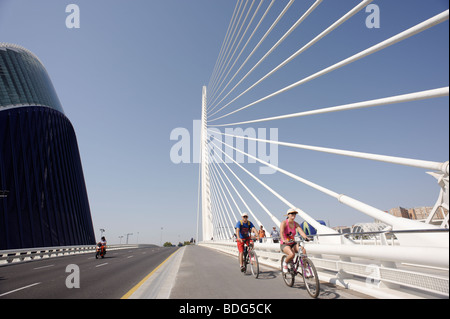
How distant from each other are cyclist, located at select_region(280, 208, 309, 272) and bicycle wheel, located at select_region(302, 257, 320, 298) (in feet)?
1.61

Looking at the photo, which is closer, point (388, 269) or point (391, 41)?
point (388, 269)

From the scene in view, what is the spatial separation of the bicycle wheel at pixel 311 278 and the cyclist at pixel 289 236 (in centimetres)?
49

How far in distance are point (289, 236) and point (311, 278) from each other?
113 cm

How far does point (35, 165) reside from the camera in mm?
40906

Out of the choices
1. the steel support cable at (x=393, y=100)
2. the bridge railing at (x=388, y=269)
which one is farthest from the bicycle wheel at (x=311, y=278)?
the steel support cable at (x=393, y=100)

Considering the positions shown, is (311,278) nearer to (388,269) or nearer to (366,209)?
(388,269)

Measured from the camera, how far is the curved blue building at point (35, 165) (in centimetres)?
3591

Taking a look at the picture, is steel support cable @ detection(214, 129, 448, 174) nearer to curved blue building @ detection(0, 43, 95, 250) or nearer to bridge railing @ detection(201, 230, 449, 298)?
bridge railing @ detection(201, 230, 449, 298)

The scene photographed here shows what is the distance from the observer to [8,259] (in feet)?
55.7

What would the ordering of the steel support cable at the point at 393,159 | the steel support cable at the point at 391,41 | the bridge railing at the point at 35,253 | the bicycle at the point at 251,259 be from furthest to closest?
the bridge railing at the point at 35,253
the bicycle at the point at 251,259
the steel support cable at the point at 391,41
the steel support cable at the point at 393,159

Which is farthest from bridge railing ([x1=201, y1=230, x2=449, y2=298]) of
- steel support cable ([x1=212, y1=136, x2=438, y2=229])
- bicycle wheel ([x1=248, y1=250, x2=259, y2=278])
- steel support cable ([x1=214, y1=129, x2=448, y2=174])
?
bicycle wheel ([x1=248, y1=250, x2=259, y2=278])

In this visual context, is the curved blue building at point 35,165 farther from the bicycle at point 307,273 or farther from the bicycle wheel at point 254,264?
the bicycle at point 307,273

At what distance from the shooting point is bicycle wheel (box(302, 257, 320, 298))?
4221 mm

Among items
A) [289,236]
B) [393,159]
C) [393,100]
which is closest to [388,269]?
[393,159]
